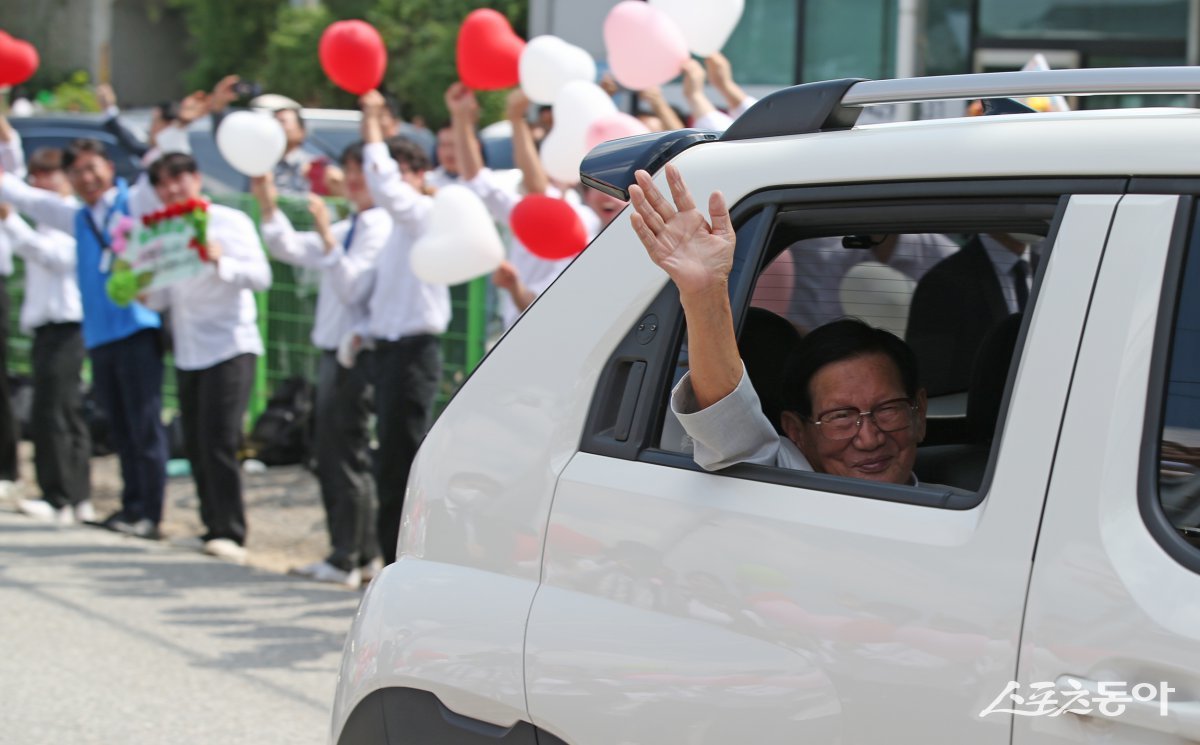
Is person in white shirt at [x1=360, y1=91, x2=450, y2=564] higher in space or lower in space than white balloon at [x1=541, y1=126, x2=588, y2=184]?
lower

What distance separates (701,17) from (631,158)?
379 cm

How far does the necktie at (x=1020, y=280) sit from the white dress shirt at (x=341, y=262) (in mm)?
4503

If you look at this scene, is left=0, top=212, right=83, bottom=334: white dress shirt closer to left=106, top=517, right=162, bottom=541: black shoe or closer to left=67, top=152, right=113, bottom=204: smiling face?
left=67, top=152, right=113, bottom=204: smiling face

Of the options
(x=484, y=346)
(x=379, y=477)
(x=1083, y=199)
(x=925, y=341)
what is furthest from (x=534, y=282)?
(x=1083, y=199)

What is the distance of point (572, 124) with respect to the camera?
6.10 m

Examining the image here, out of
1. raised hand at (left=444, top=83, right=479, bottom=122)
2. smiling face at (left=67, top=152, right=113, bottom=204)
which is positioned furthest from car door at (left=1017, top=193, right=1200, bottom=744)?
smiling face at (left=67, top=152, right=113, bottom=204)

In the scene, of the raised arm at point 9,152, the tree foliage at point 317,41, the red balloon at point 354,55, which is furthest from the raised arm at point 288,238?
the tree foliage at point 317,41

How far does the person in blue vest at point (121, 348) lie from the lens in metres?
8.43

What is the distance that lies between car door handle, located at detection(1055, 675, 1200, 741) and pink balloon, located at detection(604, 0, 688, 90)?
4.61 meters

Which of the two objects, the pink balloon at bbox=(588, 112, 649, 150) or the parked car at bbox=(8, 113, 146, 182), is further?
the parked car at bbox=(8, 113, 146, 182)

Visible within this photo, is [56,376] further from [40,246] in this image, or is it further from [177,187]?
[177,187]

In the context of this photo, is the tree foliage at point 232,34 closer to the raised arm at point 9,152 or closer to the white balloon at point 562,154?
the raised arm at point 9,152

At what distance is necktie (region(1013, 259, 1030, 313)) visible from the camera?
10.1ft

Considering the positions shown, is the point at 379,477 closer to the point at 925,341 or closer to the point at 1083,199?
the point at 925,341
